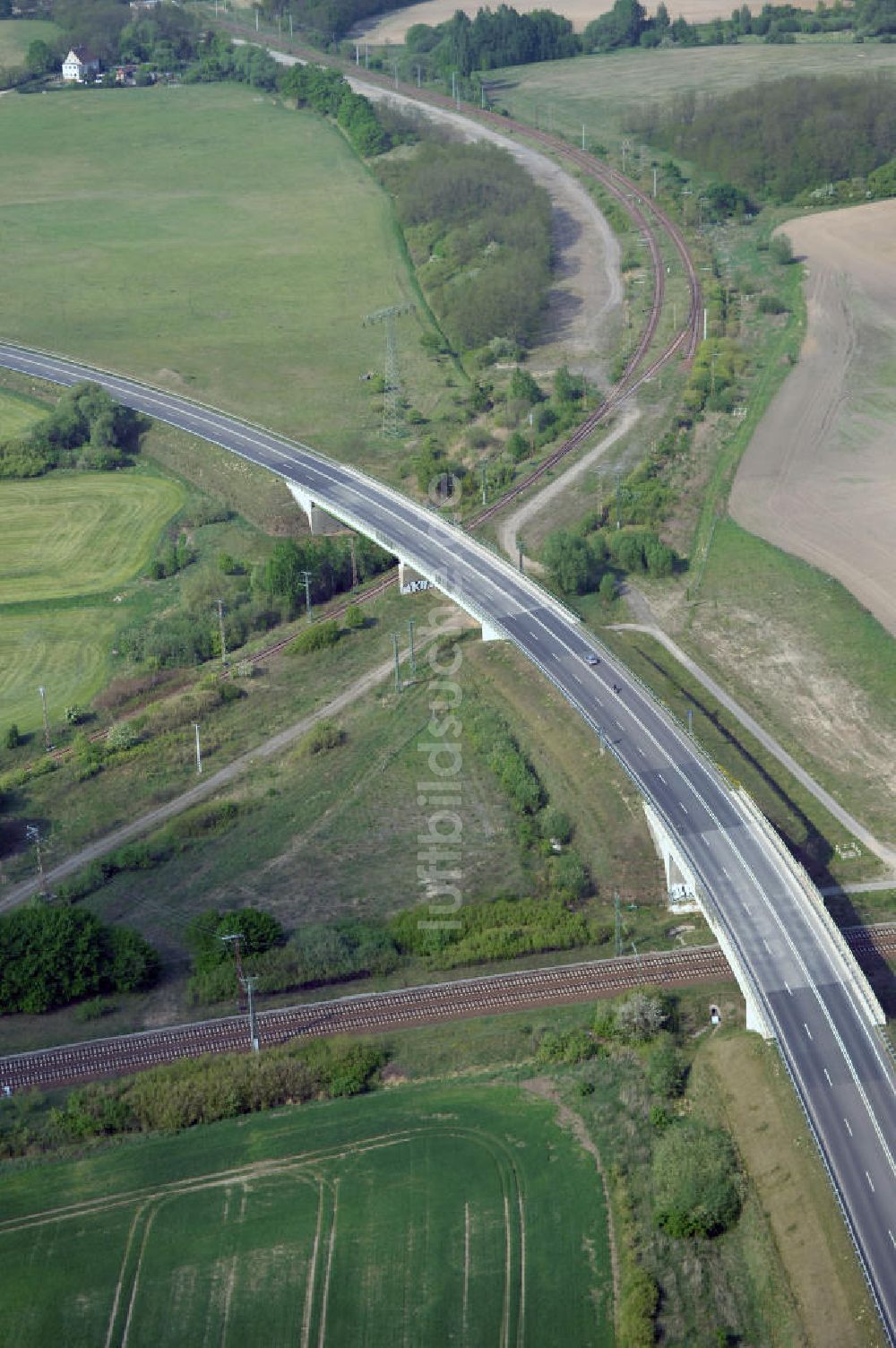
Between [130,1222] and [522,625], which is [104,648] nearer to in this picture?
[522,625]

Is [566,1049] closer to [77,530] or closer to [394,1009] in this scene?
[394,1009]

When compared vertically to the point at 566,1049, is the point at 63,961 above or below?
above

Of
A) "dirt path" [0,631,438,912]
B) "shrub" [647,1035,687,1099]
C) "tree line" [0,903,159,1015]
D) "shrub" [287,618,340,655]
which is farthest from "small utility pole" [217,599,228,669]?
"shrub" [647,1035,687,1099]

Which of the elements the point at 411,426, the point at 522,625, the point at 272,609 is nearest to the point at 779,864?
the point at 522,625

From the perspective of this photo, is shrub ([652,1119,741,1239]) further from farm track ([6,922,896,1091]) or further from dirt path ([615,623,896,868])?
dirt path ([615,623,896,868])

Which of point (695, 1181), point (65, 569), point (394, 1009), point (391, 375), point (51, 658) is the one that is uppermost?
point (391, 375)

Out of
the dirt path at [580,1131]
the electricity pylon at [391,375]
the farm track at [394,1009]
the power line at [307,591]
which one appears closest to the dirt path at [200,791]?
the power line at [307,591]

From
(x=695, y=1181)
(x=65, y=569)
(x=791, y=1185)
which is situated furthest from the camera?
(x=65, y=569)

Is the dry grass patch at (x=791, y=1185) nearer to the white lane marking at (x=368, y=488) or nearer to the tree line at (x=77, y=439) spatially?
the white lane marking at (x=368, y=488)

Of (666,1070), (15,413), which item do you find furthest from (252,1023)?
(15,413)
